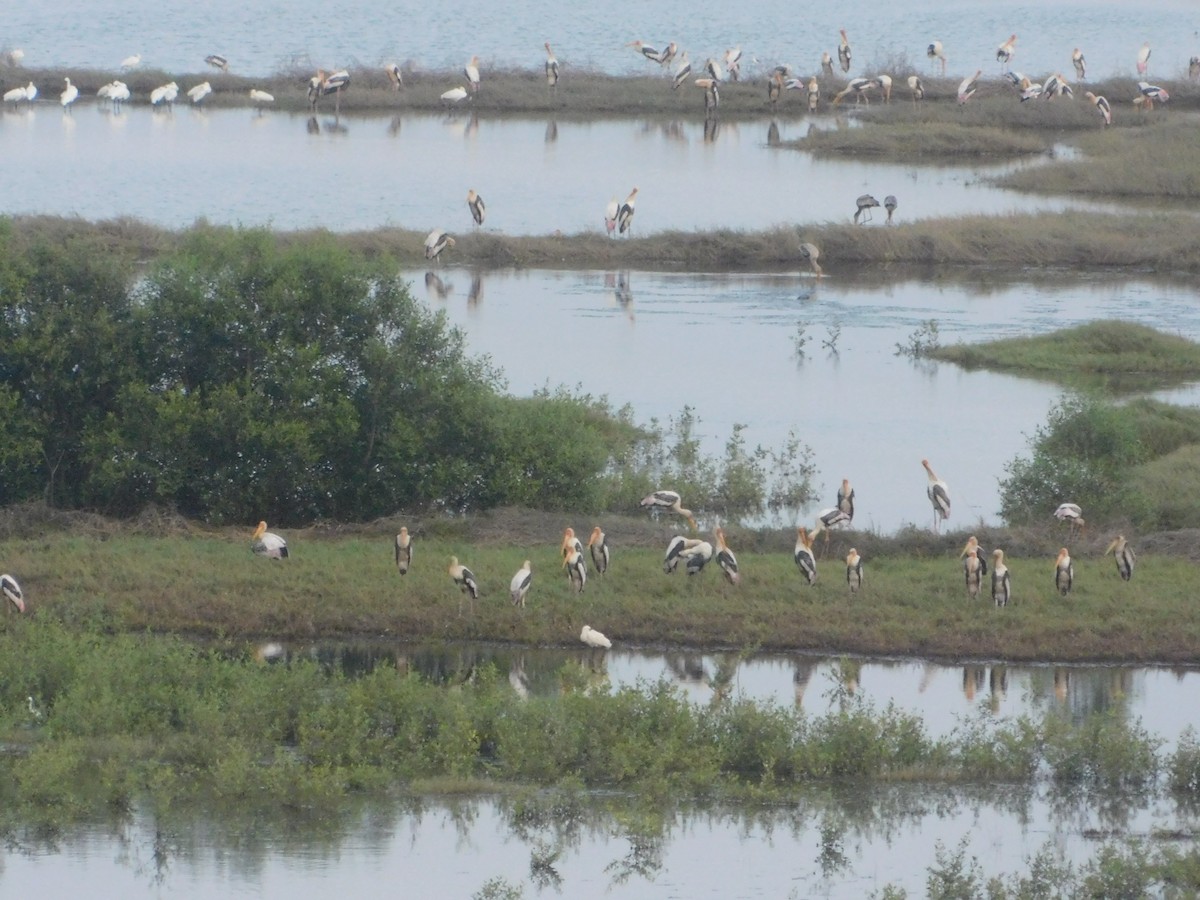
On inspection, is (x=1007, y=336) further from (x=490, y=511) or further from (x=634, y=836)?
(x=634, y=836)

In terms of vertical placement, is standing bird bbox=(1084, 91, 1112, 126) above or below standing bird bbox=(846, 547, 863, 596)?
above

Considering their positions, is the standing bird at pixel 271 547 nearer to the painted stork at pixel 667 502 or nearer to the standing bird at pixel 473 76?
the painted stork at pixel 667 502

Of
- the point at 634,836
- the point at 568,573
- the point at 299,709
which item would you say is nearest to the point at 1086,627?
the point at 568,573

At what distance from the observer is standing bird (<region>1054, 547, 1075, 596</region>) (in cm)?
1927

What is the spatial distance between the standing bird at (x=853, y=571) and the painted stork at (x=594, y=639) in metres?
2.50

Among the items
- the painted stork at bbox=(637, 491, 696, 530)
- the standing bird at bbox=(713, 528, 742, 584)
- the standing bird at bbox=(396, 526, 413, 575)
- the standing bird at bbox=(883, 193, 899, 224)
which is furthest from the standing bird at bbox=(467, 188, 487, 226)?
the standing bird at bbox=(713, 528, 742, 584)

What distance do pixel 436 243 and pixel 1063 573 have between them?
2161 centimetres

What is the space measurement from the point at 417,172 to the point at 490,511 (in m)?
30.1

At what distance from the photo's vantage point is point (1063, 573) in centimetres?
1931

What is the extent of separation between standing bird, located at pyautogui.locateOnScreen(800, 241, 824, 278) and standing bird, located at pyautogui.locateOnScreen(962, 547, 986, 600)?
2106 cm

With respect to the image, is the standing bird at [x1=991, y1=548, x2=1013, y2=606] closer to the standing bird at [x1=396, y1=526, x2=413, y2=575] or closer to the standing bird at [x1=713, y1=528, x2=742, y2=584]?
the standing bird at [x1=713, y1=528, x2=742, y2=584]

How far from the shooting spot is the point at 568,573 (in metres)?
19.7

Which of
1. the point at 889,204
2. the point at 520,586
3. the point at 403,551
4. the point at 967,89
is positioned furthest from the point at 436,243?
the point at 967,89

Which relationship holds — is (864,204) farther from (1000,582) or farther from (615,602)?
(615,602)
